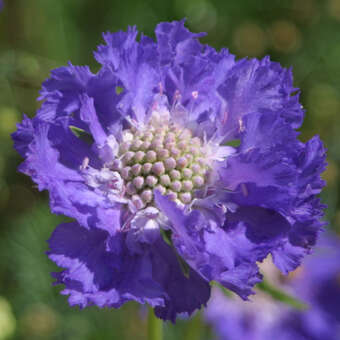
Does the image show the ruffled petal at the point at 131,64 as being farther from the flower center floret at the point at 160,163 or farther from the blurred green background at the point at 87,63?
the blurred green background at the point at 87,63

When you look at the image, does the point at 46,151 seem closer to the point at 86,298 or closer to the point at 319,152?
the point at 86,298

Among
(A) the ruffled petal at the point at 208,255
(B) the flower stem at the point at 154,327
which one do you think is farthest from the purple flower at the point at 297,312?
(A) the ruffled petal at the point at 208,255

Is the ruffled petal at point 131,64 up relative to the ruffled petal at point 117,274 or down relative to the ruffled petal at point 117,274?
up

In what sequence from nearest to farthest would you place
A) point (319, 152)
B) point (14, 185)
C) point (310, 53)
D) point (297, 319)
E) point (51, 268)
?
point (319, 152) → point (297, 319) → point (51, 268) → point (14, 185) → point (310, 53)

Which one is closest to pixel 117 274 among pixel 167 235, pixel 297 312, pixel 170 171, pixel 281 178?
pixel 167 235

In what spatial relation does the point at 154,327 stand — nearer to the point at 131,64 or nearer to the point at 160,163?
the point at 160,163

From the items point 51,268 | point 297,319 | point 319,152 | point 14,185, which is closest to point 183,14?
point 14,185
